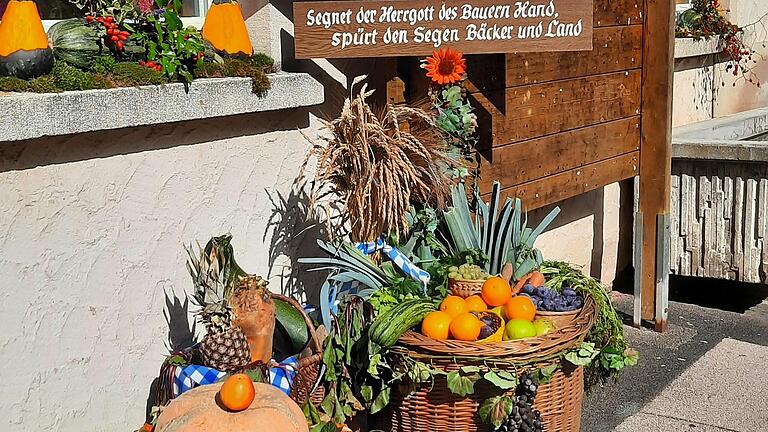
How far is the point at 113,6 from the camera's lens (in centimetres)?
357

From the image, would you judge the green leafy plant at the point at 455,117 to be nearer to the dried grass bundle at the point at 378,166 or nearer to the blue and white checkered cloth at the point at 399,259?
the dried grass bundle at the point at 378,166

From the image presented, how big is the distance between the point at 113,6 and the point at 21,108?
783 mm

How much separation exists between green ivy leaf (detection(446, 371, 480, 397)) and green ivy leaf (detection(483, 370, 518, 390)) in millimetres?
56

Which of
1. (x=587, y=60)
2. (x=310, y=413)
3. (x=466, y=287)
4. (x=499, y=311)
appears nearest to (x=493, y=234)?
(x=466, y=287)

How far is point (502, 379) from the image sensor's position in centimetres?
345

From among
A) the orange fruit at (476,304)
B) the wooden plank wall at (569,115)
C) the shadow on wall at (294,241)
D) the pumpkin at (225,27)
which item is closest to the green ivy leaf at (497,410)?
the orange fruit at (476,304)

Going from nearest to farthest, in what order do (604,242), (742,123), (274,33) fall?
(274,33), (604,242), (742,123)

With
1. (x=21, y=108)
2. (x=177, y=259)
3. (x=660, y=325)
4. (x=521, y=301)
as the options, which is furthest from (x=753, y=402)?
(x=21, y=108)

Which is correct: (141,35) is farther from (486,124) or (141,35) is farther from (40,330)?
(486,124)

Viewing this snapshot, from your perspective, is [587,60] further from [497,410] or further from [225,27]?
[497,410]

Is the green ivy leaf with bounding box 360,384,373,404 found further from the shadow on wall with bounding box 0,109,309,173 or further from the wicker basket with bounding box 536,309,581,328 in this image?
the shadow on wall with bounding box 0,109,309,173

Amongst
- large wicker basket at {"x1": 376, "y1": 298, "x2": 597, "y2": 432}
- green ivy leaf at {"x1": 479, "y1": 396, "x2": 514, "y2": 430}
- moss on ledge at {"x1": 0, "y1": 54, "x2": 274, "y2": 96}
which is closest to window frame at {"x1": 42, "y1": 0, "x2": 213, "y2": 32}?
moss on ledge at {"x1": 0, "y1": 54, "x2": 274, "y2": 96}

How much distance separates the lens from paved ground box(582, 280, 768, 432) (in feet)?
14.4

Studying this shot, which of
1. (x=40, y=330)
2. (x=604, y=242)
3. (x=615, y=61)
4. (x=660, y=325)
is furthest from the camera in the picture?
(x=604, y=242)
